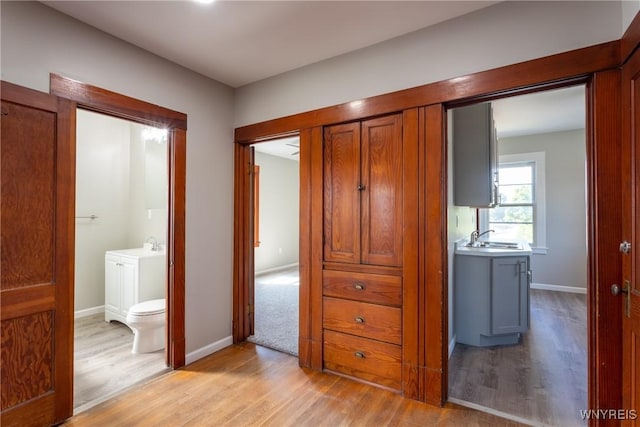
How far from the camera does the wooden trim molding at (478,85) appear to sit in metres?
1.64

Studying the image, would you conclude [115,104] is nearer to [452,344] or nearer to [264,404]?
[264,404]

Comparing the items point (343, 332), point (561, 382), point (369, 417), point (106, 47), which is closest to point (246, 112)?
point (106, 47)

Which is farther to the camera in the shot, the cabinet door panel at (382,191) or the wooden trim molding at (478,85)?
the cabinet door panel at (382,191)

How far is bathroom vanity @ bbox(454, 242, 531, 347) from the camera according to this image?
2.97 m

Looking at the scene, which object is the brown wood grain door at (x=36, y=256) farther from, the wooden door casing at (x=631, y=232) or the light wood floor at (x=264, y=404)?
the wooden door casing at (x=631, y=232)

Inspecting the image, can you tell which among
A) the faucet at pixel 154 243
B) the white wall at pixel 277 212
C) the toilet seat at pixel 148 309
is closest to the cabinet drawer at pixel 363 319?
the toilet seat at pixel 148 309

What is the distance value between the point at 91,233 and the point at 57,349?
240 cm

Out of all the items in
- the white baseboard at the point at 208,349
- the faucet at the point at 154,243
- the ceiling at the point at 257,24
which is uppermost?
the ceiling at the point at 257,24

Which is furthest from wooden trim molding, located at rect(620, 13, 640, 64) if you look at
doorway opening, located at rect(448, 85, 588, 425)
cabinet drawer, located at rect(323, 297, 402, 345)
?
cabinet drawer, located at rect(323, 297, 402, 345)

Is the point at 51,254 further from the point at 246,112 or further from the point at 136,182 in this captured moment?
the point at 136,182

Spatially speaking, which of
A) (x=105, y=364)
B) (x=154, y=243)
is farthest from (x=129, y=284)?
(x=105, y=364)

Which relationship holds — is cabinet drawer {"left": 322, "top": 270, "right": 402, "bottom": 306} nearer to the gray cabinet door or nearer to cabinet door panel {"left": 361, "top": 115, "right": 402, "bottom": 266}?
cabinet door panel {"left": 361, "top": 115, "right": 402, "bottom": 266}

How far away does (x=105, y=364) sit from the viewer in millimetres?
2631

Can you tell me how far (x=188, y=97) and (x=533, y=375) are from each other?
3.65m
